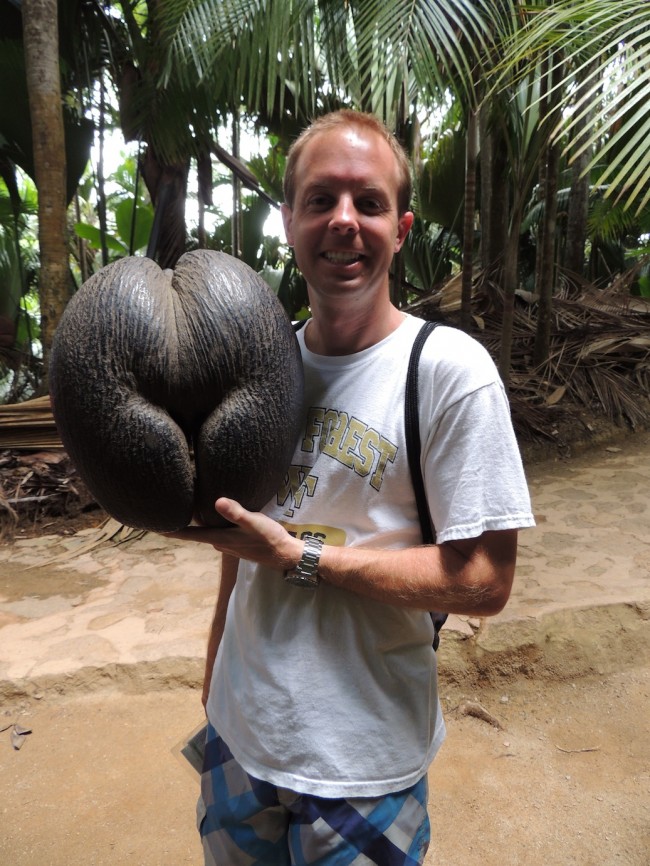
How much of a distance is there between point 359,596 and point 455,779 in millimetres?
1439

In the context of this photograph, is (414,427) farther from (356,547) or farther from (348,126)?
(348,126)

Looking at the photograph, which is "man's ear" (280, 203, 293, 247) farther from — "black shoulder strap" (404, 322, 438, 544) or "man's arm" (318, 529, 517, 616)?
"man's arm" (318, 529, 517, 616)

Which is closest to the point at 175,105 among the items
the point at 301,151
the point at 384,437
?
the point at 301,151

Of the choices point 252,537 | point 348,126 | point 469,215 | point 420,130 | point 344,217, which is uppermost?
point 420,130

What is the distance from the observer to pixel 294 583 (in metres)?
0.82

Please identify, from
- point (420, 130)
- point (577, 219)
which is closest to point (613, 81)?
point (420, 130)

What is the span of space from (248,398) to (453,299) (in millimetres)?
4684

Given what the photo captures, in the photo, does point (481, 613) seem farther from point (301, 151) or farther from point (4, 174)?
point (4, 174)

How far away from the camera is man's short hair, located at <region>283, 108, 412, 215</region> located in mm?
849

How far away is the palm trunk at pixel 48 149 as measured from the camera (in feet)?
11.0

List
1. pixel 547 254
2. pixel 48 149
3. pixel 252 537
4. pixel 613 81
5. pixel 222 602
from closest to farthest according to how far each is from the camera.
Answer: pixel 252 537 → pixel 222 602 → pixel 613 81 → pixel 48 149 → pixel 547 254

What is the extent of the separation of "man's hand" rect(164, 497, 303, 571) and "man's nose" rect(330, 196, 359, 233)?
368 mm

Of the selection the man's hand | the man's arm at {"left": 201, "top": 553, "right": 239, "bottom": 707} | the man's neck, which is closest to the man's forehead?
the man's neck

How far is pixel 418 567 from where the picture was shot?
807 mm
